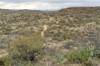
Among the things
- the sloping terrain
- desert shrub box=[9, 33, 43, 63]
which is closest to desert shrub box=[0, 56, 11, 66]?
desert shrub box=[9, 33, 43, 63]

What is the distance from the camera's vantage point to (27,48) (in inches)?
771

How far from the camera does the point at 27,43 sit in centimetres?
1978

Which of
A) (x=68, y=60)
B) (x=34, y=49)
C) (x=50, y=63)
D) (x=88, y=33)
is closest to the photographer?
(x=50, y=63)

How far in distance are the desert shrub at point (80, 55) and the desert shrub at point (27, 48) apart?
1.65 m

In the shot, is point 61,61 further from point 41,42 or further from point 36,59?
point 41,42

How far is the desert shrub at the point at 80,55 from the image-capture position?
58.4ft

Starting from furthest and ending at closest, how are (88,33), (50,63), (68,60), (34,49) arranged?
(88,33)
(34,49)
(68,60)
(50,63)

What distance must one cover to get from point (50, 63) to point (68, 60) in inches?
66.0

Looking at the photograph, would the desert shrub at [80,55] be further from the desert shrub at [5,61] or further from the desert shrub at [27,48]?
the desert shrub at [5,61]

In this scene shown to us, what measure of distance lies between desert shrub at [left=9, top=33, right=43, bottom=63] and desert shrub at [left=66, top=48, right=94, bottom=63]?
1.65m

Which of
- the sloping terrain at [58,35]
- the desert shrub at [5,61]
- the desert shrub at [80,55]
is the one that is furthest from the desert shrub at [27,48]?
the desert shrub at [80,55]

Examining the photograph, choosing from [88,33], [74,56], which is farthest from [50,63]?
[88,33]

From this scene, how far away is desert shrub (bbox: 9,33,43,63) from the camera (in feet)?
61.6

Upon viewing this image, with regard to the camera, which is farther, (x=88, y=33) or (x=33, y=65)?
(x=88, y=33)
